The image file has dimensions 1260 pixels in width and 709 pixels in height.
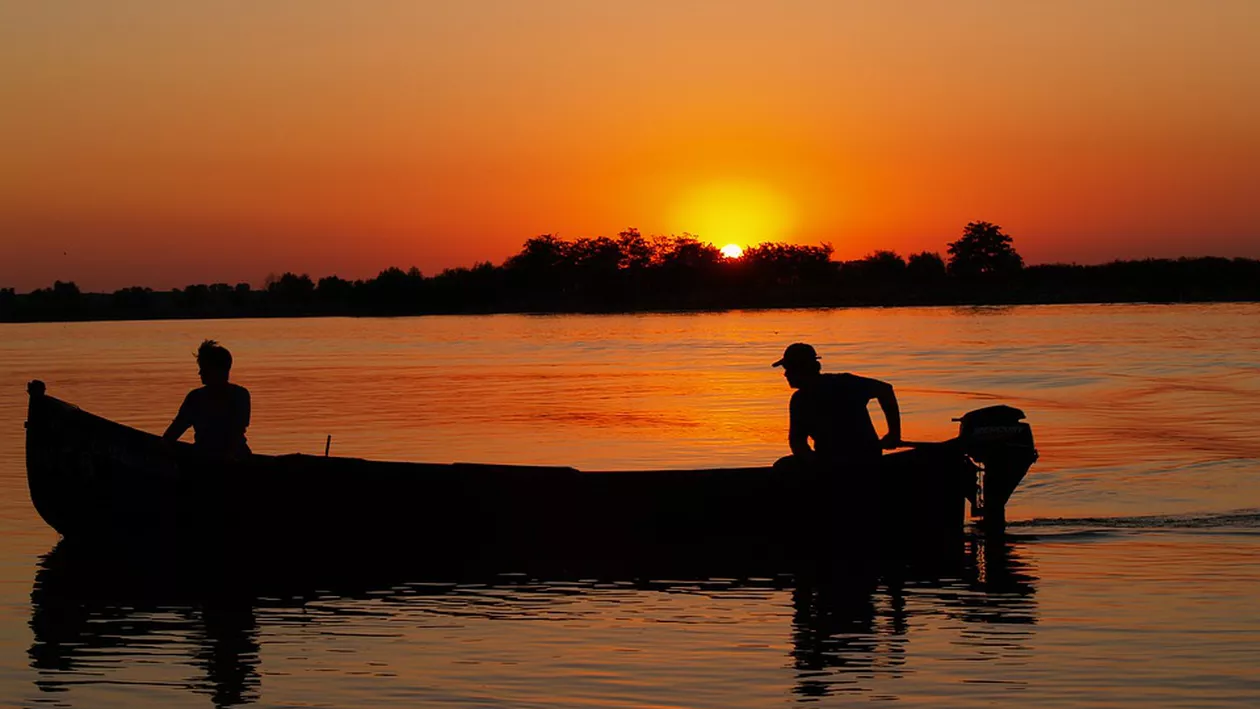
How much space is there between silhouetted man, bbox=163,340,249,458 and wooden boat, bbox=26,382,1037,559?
20 cm

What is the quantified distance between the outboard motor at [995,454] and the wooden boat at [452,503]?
217 millimetres

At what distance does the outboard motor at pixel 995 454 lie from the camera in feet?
48.8

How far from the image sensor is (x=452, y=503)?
580 inches

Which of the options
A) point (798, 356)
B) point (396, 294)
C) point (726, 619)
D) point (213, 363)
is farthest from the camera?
point (396, 294)

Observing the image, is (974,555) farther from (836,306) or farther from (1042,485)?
(836,306)

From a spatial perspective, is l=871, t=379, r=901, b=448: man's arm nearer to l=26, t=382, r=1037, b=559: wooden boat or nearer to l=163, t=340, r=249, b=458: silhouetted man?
l=26, t=382, r=1037, b=559: wooden boat

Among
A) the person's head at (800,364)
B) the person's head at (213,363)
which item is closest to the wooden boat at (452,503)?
the person's head at (213,363)

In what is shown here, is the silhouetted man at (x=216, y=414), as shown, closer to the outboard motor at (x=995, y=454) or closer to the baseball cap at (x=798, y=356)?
the baseball cap at (x=798, y=356)

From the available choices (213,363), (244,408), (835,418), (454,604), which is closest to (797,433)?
(835,418)

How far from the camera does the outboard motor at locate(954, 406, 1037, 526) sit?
14867mm

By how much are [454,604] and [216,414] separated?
326cm

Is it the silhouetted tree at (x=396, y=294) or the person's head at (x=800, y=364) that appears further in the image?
the silhouetted tree at (x=396, y=294)

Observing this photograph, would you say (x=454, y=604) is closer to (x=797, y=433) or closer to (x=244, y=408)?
(x=244, y=408)

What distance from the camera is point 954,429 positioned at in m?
27.4
